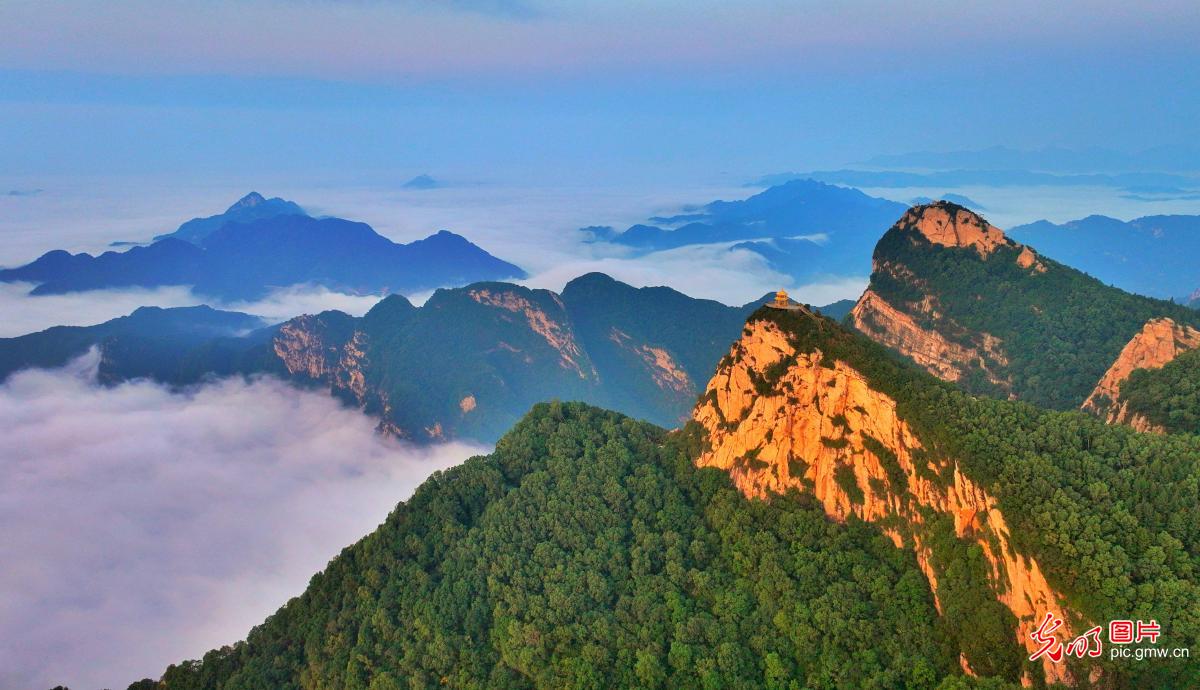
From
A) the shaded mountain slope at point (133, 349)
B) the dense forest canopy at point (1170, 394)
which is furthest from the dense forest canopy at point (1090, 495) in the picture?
the shaded mountain slope at point (133, 349)

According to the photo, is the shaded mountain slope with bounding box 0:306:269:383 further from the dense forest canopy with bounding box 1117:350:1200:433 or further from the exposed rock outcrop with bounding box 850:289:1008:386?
the dense forest canopy with bounding box 1117:350:1200:433

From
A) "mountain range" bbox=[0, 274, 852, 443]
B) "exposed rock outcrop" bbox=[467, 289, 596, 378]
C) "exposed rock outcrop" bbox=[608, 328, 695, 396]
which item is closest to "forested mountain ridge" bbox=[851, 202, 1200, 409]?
"exposed rock outcrop" bbox=[608, 328, 695, 396]

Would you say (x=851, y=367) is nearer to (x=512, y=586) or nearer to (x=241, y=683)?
(x=512, y=586)

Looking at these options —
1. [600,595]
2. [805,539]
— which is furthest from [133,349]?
[805,539]

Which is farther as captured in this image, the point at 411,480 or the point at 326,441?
the point at 326,441

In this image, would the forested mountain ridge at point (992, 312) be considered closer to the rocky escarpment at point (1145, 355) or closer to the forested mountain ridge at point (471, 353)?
the rocky escarpment at point (1145, 355)

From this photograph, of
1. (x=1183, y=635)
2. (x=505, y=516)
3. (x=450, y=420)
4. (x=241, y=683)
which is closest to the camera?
(x=1183, y=635)

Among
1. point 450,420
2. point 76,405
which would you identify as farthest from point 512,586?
point 76,405
